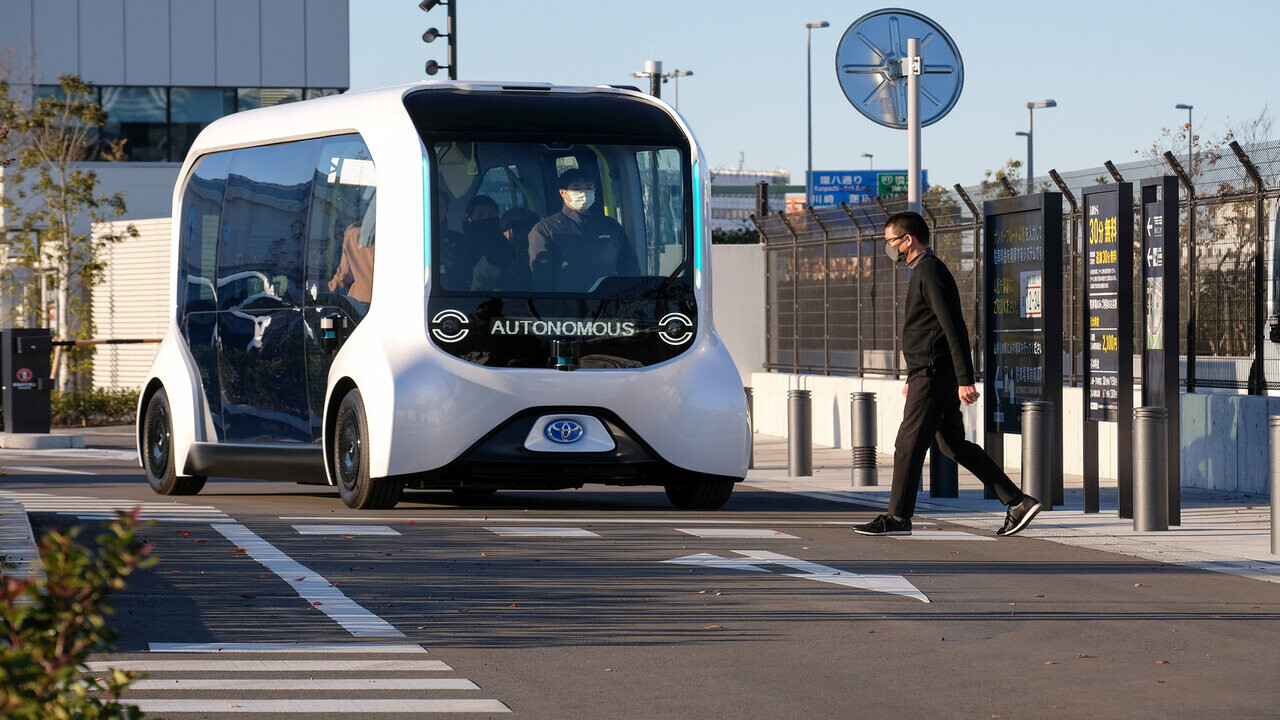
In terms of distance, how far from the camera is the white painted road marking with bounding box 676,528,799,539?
470 inches

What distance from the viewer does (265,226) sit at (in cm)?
1483

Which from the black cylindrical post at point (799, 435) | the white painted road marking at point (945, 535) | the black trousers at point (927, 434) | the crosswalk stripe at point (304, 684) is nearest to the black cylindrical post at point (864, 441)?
the black cylindrical post at point (799, 435)

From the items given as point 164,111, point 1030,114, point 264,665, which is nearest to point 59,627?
point 264,665

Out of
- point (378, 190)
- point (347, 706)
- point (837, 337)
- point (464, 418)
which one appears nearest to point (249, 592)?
point (347, 706)

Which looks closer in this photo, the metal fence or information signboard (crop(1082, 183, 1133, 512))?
information signboard (crop(1082, 183, 1133, 512))

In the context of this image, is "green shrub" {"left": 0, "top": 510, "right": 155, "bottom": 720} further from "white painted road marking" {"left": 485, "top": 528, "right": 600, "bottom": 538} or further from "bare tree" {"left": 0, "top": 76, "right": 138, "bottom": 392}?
"bare tree" {"left": 0, "top": 76, "right": 138, "bottom": 392}

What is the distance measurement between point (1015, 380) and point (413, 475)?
4.73m

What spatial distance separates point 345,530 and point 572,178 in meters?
2.95

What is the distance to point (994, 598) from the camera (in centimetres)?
908

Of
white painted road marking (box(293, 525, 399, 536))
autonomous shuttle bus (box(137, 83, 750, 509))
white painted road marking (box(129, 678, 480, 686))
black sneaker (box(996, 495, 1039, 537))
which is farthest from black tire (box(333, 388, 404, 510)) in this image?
white painted road marking (box(129, 678, 480, 686))

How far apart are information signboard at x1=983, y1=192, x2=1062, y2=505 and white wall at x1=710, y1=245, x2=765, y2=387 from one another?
13.8 metres

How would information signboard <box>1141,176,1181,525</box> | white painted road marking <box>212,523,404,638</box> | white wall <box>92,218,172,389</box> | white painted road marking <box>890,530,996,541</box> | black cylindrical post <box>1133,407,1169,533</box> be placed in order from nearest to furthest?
white painted road marking <box>212,523,404,638</box> → white painted road marking <box>890,530,996,541</box> → black cylindrical post <box>1133,407,1169,533</box> → information signboard <box>1141,176,1181,525</box> → white wall <box>92,218,172,389</box>

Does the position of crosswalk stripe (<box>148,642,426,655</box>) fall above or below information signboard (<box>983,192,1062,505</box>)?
below

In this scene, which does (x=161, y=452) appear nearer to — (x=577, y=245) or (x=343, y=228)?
(x=343, y=228)
